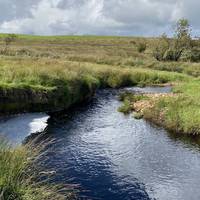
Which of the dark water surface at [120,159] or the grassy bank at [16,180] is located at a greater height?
the grassy bank at [16,180]

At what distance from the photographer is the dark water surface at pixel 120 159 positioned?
56.6 feet

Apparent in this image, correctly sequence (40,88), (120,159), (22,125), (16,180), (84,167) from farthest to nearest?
(40,88) → (22,125) → (120,159) → (84,167) → (16,180)

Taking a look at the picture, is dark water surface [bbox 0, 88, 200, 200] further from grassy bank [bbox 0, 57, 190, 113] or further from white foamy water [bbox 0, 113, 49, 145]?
grassy bank [bbox 0, 57, 190, 113]

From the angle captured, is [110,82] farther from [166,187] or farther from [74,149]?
[166,187]

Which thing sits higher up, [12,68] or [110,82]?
[12,68]

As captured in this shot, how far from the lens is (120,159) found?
70.1 ft

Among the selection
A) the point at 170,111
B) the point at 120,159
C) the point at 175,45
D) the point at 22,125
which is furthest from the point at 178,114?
the point at 175,45

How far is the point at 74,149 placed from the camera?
885 inches

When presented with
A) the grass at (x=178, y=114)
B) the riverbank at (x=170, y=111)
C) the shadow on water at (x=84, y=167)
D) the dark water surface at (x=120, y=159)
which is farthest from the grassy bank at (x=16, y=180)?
the riverbank at (x=170, y=111)

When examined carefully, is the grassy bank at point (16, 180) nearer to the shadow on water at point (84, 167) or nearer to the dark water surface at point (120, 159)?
the shadow on water at point (84, 167)

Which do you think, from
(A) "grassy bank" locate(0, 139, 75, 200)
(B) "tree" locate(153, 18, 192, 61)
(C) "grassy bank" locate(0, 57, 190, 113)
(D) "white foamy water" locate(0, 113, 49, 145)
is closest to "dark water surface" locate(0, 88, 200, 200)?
(D) "white foamy water" locate(0, 113, 49, 145)

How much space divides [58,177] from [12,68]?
19.6 metres

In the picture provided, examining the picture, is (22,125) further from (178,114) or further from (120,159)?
(178,114)

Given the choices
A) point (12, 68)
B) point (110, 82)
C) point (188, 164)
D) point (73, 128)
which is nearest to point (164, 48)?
point (110, 82)
